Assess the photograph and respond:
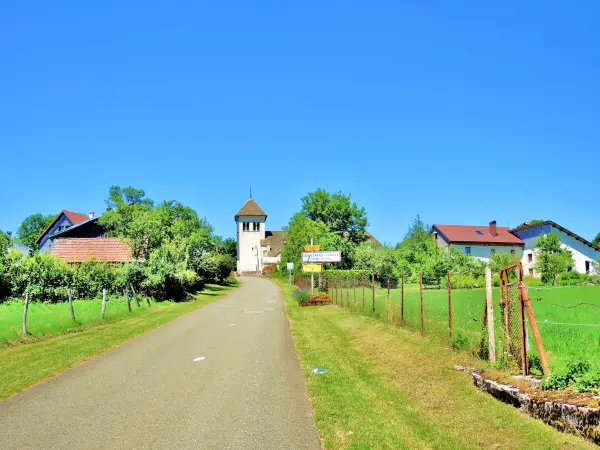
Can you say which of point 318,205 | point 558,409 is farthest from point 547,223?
point 558,409

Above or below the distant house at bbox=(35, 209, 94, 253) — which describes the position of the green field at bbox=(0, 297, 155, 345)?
below

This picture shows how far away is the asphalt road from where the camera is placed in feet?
21.5

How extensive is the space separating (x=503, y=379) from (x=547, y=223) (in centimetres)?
6642

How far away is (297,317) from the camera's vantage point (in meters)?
23.8

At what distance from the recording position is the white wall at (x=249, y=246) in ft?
Result: 379

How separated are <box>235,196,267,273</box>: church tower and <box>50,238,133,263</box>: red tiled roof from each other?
65726mm

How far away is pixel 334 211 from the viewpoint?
274 ft

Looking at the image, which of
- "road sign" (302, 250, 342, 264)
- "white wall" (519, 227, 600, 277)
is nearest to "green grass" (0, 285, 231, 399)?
"road sign" (302, 250, 342, 264)

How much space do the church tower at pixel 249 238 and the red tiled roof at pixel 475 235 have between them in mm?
48741

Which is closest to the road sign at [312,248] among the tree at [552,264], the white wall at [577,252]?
the tree at [552,264]

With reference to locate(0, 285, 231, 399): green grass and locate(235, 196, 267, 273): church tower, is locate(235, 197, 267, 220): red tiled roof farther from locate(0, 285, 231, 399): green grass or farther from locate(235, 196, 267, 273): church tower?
locate(0, 285, 231, 399): green grass

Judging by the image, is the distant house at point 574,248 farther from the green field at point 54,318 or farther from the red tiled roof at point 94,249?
the green field at point 54,318

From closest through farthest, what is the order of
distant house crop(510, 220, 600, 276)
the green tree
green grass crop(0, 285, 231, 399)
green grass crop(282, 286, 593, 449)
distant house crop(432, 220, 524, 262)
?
green grass crop(282, 286, 593, 449) → green grass crop(0, 285, 231, 399) → distant house crop(510, 220, 600, 276) → the green tree → distant house crop(432, 220, 524, 262)

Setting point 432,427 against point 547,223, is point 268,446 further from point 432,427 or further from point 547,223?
point 547,223
